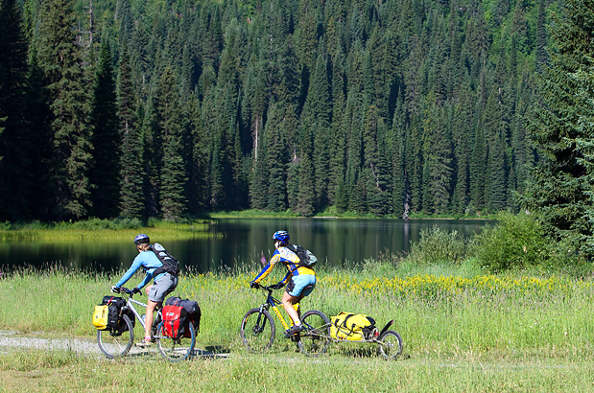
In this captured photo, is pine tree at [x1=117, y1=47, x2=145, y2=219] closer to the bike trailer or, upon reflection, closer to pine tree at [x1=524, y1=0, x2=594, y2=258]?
pine tree at [x1=524, y1=0, x2=594, y2=258]

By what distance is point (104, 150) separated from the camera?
5866 centimetres

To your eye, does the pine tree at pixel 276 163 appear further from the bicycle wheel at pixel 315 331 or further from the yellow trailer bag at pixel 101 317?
the yellow trailer bag at pixel 101 317

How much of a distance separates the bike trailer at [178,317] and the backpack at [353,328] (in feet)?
8.24

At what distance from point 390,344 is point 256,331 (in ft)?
8.44

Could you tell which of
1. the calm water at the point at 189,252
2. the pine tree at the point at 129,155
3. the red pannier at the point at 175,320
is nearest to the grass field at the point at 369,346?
the red pannier at the point at 175,320

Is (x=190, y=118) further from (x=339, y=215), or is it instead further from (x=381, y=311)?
(x=381, y=311)

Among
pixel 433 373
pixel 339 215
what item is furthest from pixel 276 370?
pixel 339 215

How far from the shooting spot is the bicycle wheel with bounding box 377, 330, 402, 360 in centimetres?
1134

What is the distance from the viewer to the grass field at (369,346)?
9062 mm

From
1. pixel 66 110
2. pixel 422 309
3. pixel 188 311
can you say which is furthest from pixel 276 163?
pixel 188 311

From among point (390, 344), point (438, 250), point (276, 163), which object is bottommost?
point (438, 250)

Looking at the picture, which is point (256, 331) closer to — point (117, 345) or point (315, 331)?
point (315, 331)

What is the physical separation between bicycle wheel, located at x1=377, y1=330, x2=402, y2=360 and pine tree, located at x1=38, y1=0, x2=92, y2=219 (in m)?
46.7

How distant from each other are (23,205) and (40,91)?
972cm
